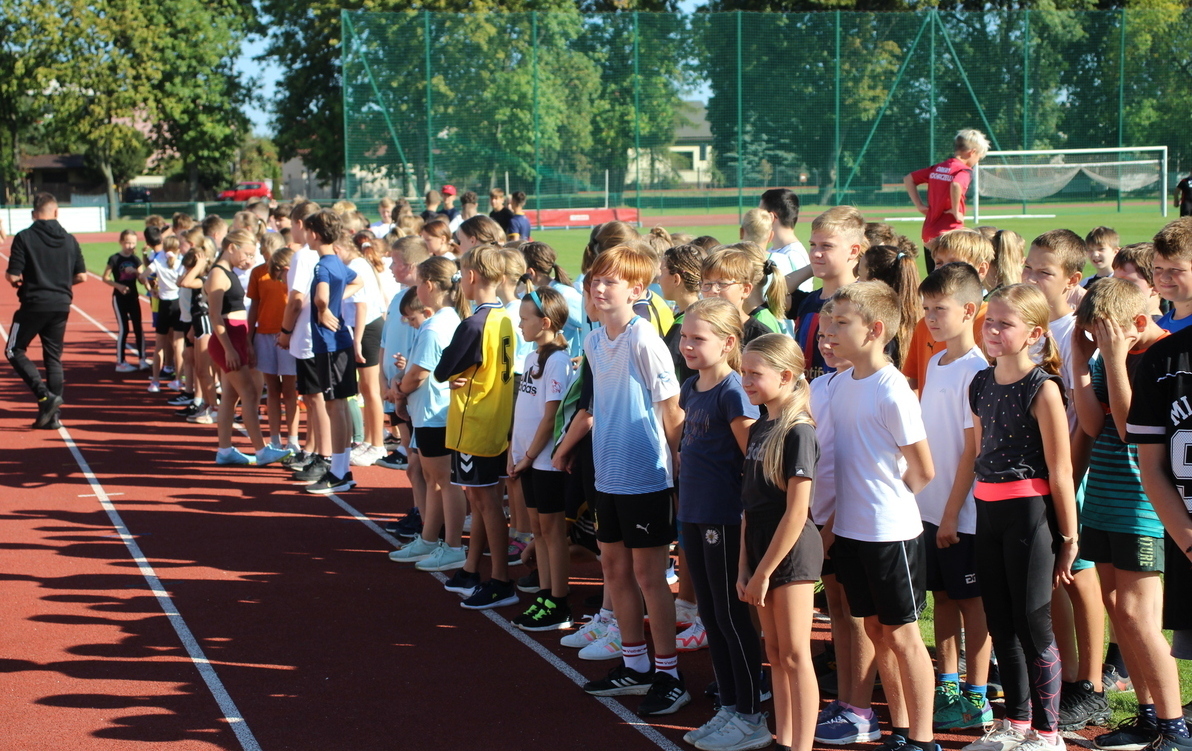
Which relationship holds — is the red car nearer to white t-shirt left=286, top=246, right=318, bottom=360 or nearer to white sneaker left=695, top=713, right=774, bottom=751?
white t-shirt left=286, top=246, right=318, bottom=360

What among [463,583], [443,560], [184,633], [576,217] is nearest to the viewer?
[184,633]

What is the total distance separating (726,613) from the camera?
4230 mm

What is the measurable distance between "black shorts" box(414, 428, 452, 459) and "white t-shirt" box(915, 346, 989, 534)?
122 inches

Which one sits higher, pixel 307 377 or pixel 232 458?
pixel 307 377

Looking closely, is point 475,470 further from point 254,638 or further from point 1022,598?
point 1022,598

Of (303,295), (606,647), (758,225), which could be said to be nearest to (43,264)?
(303,295)

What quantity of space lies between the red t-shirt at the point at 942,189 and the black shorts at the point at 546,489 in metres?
4.23

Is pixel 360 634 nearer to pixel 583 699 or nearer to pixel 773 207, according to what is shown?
pixel 583 699

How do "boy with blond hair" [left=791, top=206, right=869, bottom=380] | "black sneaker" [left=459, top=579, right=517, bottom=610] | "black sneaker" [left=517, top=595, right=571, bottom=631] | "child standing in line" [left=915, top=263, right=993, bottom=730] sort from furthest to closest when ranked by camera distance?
"black sneaker" [left=459, top=579, right=517, bottom=610] < "black sneaker" [left=517, top=595, right=571, bottom=631] < "boy with blond hair" [left=791, top=206, right=869, bottom=380] < "child standing in line" [left=915, top=263, right=993, bottom=730]

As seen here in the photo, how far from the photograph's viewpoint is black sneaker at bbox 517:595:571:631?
18.5 feet

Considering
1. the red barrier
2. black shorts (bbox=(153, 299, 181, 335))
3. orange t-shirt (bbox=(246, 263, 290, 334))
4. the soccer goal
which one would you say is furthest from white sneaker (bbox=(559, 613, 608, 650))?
the soccer goal

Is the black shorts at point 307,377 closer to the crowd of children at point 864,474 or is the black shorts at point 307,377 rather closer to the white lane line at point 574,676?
the white lane line at point 574,676

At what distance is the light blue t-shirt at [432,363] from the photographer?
6379mm

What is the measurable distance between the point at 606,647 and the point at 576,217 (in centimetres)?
2432
